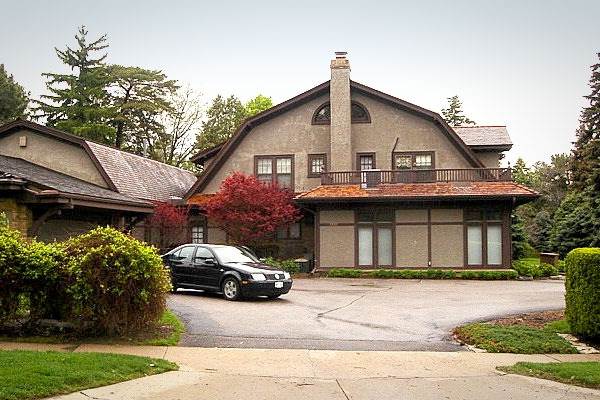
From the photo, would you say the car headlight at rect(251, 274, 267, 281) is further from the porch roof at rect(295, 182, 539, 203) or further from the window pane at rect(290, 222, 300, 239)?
the window pane at rect(290, 222, 300, 239)

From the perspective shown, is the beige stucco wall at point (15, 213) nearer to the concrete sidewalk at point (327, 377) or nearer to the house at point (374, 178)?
the concrete sidewalk at point (327, 377)

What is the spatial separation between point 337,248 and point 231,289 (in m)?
11.7

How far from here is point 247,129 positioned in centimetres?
3122

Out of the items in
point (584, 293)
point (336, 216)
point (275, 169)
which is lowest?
point (584, 293)

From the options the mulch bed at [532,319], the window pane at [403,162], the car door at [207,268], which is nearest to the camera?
the mulch bed at [532,319]

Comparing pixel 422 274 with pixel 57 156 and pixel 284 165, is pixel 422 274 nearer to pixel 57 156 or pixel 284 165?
pixel 284 165

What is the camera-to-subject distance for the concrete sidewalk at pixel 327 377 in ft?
24.7

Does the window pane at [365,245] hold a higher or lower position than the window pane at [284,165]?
lower

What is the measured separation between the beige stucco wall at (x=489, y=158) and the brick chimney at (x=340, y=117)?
720 centimetres

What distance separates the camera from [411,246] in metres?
27.2

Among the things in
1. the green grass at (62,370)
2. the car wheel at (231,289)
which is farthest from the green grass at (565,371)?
the car wheel at (231,289)

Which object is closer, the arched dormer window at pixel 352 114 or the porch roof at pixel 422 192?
the porch roof at pixel 422 192

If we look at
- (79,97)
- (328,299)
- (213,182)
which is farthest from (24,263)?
(79,97)

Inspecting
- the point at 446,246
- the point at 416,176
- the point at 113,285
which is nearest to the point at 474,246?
the point at 446,246
